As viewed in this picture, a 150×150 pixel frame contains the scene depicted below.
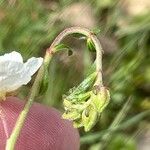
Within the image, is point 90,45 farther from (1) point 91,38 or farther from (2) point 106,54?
(2) point 106,54

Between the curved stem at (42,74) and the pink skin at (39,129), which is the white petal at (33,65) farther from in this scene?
the pink skin at (39,129)

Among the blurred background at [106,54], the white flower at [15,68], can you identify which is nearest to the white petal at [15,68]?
the white flower at [15,68]

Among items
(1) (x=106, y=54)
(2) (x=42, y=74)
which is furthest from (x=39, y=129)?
(1) (x=106, y=54)

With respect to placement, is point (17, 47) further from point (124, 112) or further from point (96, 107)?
point (96, 107)

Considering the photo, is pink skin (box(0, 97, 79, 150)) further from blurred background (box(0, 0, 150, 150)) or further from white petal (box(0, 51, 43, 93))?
blurred background (box(0, 0, 150, 150))

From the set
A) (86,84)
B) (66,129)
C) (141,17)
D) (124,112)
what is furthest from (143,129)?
(86,84)
